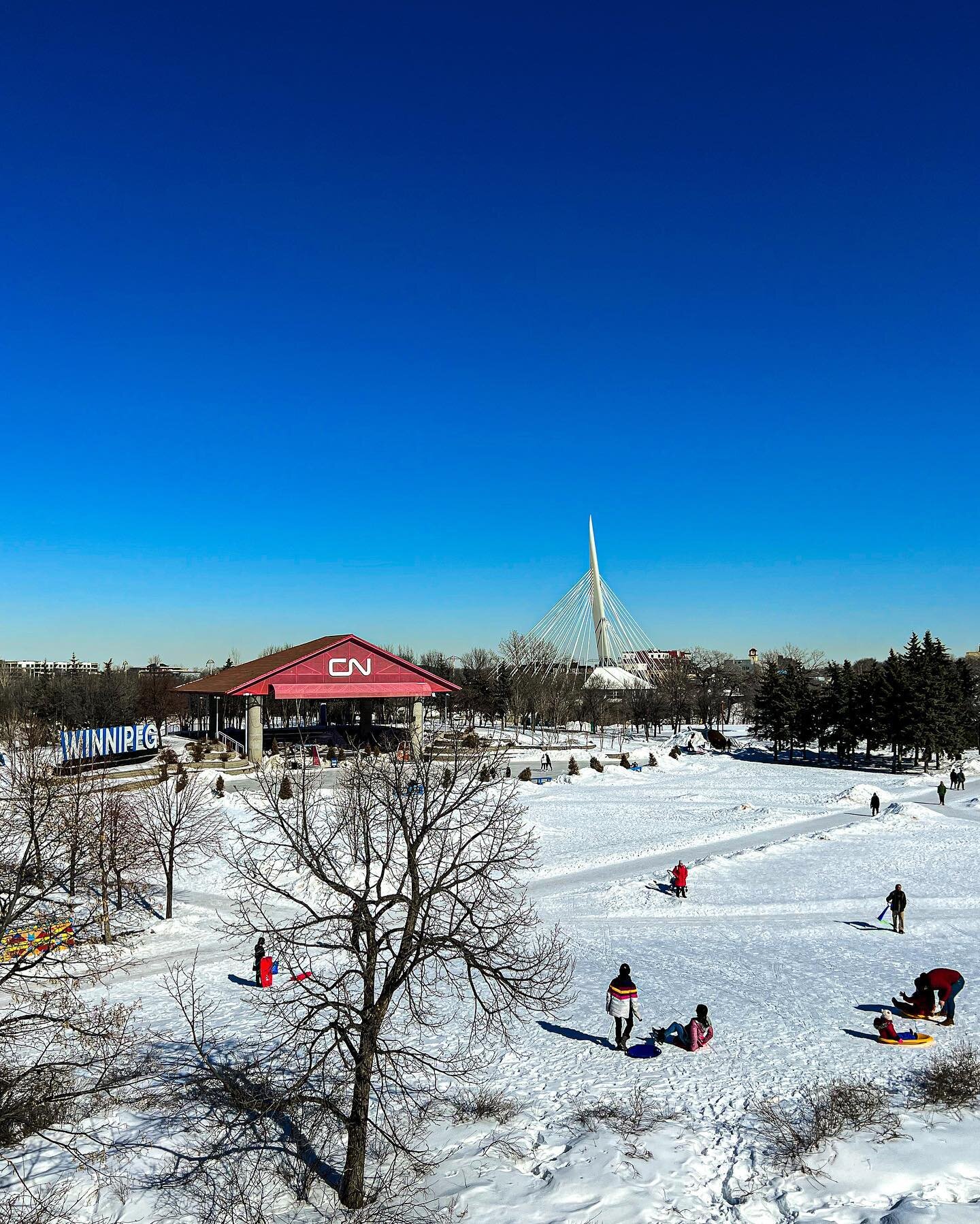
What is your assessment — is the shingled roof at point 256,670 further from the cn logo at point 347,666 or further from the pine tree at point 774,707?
the pine tree at point 774,707

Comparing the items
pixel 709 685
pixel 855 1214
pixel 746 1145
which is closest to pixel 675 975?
pixel 746 1145

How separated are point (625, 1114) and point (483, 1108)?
194 centimetres

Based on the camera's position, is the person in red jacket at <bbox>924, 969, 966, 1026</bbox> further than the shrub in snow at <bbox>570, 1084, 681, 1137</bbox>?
Yes

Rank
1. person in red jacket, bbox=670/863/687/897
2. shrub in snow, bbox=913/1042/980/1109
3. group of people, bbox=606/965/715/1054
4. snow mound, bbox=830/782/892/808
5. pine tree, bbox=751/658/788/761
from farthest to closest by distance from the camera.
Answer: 1. pine tree, bbox=751/658/788/761
2. snow mound, bbox=830/782/892/808
3. person in red jacket, bbox=670/863/687/897
4. group of people, bbox=606/965/715/1054
5. shrub in snow, bbox=913/1042/980/1109

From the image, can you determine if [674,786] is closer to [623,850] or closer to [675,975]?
[623,850]

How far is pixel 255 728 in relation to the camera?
42.9 meters

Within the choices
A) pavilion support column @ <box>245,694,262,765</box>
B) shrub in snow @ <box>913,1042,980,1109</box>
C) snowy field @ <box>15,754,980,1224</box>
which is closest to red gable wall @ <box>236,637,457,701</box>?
pavilion support column @ <box>245,694,262,765</box>

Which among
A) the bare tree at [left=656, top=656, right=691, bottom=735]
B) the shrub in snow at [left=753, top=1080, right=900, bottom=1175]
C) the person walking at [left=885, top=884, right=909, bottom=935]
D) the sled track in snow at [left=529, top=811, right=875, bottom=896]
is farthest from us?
the bare tree at [left=656, top=656, right=691, bottom=735]

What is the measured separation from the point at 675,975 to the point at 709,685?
89.4 m

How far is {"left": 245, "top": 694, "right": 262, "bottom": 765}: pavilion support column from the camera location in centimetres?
4272

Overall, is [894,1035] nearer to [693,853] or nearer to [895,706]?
[693,853]

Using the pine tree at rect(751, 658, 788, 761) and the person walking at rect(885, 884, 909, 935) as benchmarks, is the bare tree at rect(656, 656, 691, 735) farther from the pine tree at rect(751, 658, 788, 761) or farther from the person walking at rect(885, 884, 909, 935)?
the person walking at rect(885, 884, 909, 935)

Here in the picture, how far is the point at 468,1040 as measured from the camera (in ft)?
45.1

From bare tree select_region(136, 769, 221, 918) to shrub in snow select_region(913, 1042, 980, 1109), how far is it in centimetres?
1619
